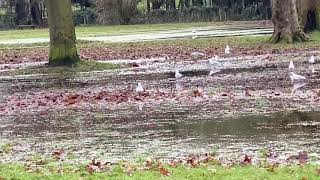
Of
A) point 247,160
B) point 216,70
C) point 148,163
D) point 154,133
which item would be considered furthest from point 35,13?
point 247,160

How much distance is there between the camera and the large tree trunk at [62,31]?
22.3 meters

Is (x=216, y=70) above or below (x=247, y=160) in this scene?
below

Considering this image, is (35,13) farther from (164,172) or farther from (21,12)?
(164,172)

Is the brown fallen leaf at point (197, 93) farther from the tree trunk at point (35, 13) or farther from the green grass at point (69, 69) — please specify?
the tree trunk at point (35, 13)

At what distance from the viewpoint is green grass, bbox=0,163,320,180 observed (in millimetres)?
7785

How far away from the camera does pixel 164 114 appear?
13.1 m

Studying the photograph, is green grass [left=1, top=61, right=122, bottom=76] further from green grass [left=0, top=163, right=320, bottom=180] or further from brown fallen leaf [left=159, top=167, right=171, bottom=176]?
brown fallen leaf [left=159, top=167, right=171, bottom=176]

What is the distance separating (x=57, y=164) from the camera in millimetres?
9008

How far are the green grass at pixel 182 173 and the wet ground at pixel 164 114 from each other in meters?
0.86

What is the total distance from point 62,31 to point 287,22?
1153 cm

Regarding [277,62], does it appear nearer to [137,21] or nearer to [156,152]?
[156,152]

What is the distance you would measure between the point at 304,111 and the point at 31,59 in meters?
18.7

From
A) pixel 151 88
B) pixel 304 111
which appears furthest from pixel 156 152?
pixel 151 88

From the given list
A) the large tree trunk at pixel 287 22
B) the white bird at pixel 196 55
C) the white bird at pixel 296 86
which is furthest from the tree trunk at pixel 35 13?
the white bird at pixel 296 86
